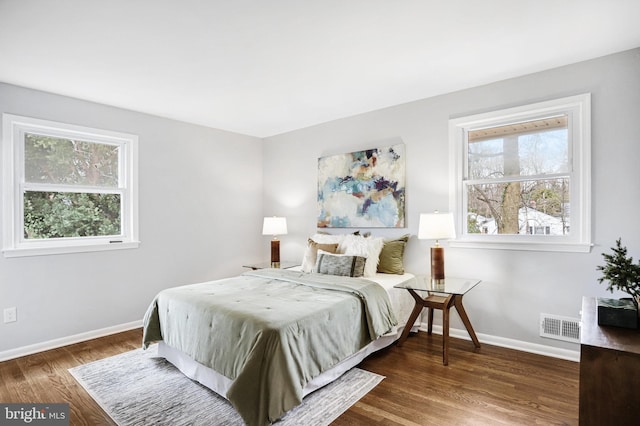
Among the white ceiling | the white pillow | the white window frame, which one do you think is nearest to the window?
the white ceiling

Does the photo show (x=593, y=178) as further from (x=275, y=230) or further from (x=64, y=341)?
(x=64, y=341)

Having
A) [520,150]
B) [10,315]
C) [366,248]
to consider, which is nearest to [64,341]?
[10,315]

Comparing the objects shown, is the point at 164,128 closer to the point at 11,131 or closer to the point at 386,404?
the point at 11,131

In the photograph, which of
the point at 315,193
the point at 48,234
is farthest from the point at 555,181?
the point at 48,234

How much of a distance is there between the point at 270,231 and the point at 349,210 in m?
1.12

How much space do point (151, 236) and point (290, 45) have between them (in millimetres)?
2797

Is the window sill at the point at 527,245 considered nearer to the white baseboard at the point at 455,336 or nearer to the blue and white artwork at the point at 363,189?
the blue and white artwork at the point at 363,189

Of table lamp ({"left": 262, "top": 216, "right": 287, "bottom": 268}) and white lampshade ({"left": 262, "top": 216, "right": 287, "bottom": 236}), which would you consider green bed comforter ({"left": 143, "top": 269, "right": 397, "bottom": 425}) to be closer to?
table lamp ({"left": 262, "top": 216, "right": 287, "bottom": 268})

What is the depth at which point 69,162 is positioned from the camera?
3.49m

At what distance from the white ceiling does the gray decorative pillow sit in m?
1.70

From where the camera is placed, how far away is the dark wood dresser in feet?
4.44

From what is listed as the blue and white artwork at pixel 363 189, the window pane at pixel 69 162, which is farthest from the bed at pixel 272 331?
the window pane at pixel 69 162

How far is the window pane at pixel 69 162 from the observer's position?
129 inches

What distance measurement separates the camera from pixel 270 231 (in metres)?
4.50
